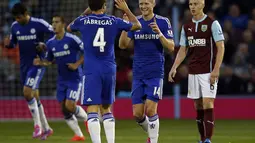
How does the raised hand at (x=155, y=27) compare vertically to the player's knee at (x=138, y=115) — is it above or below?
above

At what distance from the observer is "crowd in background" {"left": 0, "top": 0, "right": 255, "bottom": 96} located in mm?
20859

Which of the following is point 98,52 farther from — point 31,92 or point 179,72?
point 179,72

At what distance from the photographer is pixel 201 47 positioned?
40.0 ft

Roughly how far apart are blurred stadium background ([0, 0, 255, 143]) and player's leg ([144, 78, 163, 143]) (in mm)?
7558

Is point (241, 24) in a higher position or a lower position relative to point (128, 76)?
higher

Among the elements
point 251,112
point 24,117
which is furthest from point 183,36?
point 24,117

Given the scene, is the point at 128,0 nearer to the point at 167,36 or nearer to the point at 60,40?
the point at 60,40

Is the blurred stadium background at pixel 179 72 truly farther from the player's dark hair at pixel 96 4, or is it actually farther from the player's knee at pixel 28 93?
the player's dark hair at pixel 96 4

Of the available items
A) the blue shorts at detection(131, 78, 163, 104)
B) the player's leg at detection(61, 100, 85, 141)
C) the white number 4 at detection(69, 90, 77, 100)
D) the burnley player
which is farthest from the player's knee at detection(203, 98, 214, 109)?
the white number 4 at detection(69, 90, 77, 100)

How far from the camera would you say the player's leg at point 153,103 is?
38.5 feet

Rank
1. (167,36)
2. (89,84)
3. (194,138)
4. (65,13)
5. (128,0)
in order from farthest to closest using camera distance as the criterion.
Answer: (128,0), (65,13), (194,138), (167,36), (89,84)

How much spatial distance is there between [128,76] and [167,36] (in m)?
9.57

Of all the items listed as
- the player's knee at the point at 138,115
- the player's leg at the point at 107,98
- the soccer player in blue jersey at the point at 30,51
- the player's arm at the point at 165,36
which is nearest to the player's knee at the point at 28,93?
the soccer player in blue jersey at the point at 30,51

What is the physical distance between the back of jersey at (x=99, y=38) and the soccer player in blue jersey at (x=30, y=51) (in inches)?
189
